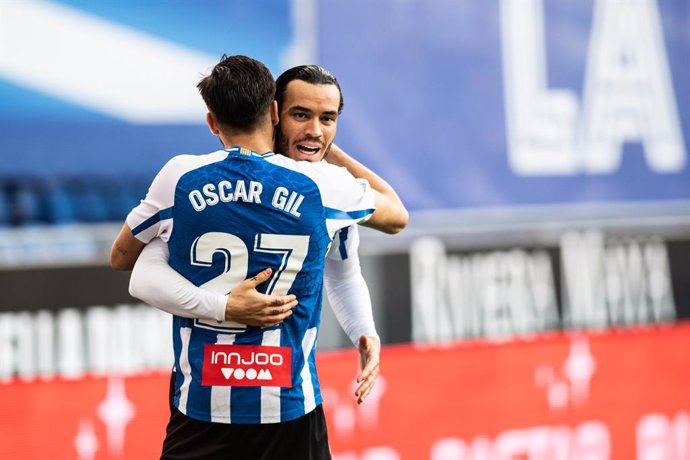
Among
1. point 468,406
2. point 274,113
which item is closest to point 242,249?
point 274,113

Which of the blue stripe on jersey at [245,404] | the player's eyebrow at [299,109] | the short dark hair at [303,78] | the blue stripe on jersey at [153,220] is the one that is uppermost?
the short dark hair at [303,78]

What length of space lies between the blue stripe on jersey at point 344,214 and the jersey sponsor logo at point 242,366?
34 cm

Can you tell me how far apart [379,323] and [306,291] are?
10.6ft

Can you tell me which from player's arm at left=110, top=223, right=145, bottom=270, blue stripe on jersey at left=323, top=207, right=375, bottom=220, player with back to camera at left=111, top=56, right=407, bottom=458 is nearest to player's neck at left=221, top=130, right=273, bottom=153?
player with back to camera at left=111, top=56, right=407, bottom=458

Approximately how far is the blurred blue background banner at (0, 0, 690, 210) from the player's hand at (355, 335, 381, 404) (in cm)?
264

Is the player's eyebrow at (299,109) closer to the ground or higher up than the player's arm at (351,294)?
higher up

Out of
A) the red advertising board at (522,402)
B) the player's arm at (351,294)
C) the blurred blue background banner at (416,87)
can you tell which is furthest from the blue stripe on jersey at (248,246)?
the blurred blue background banner at (416,87)

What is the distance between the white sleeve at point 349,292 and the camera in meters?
2.88

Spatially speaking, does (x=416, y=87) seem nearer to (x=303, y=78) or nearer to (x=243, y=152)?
(x=303, y=78)

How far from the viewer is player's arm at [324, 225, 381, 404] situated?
9.25 feet

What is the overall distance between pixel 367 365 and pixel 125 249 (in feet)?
2.16

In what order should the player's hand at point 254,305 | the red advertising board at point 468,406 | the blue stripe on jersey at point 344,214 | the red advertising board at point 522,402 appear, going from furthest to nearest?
the red advertising board at point 522,402 < the red advertising board at point 468,406 < the blue stripe on jersey at point 344,214 < the player's hand at point 254,305

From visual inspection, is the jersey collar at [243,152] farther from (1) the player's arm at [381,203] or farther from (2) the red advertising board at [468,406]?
(2) the red advertising board at [468,406]

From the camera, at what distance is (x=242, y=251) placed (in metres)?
2.47
